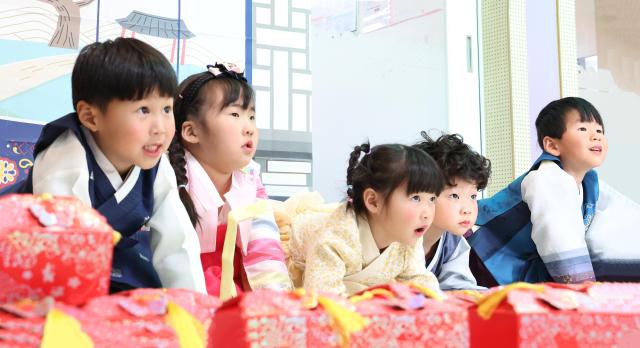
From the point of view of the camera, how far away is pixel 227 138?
1.56 meters

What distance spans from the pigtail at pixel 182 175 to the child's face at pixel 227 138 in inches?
2.2

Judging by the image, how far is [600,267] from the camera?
1843 mm

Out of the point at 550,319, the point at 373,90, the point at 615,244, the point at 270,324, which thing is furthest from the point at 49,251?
the point at 373,90

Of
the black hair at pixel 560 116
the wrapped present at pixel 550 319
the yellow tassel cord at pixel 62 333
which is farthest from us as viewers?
the black hair at pixel 560 116

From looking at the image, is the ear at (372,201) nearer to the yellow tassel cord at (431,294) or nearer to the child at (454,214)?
the child at (454,214)

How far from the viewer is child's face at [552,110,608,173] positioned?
1.93m

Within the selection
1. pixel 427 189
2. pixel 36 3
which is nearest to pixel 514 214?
pixel 427 189

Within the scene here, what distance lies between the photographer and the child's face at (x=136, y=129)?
1.15 meters

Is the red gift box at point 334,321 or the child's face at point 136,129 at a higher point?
the child's face at point 136,129

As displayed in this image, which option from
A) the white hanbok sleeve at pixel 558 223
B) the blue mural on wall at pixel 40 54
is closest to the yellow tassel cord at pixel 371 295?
the white hanbok sleeve at pixel 558 223

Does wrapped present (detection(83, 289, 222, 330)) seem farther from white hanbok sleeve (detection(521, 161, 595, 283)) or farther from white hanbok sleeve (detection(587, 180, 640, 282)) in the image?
white hanbok sleeve (detection(587, 180, 640, 282))

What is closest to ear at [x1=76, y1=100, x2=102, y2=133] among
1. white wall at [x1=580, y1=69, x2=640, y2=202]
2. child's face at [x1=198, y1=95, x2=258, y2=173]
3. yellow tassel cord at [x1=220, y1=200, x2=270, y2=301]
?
yellow tassel cord at [x1=220, y1=200, x2=270, y2=301]

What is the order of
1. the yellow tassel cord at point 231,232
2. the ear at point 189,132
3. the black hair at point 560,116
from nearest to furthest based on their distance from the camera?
the yellow tassel cord at point 231,232 < the ear at point 189,132 < the black hair at point 560,116

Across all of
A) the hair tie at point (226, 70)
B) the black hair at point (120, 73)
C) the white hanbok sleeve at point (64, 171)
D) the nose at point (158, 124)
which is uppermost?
the hair tie at point (226, 70)
